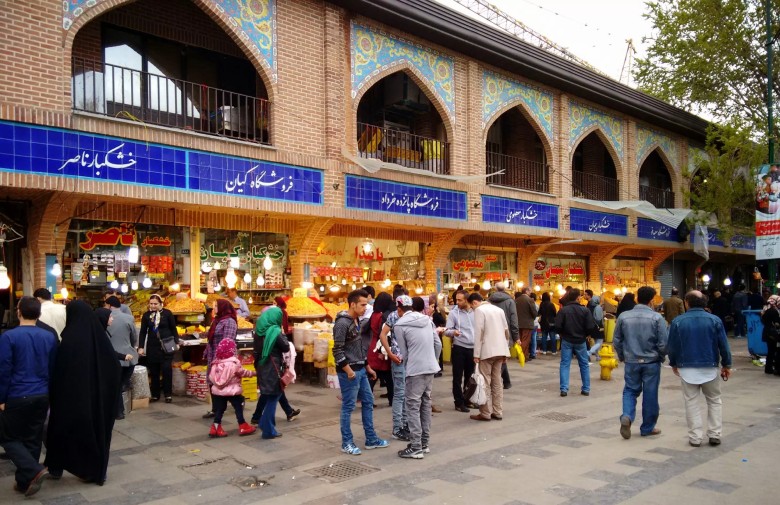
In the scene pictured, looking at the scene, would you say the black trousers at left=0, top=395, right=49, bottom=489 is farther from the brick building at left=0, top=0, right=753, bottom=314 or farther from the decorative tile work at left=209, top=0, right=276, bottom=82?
the decorative tile work at left=209, top=0, right=276, bottom=82

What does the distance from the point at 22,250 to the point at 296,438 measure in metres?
6.25

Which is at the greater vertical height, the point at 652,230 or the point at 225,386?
the point at 652,230

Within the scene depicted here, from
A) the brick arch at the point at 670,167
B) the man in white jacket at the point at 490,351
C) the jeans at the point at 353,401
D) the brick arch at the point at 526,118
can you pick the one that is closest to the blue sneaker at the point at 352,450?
the jeans at the point at 353,401

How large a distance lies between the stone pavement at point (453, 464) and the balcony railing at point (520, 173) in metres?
10.5

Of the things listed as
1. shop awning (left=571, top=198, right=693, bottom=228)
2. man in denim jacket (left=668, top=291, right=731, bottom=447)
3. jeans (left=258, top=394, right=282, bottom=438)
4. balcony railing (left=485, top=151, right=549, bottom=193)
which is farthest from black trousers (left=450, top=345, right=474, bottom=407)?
shop awning (left=571, top=198, right=693, bottom=228)

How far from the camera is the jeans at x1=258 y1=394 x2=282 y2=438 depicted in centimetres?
730

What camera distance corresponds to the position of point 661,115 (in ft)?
71.9

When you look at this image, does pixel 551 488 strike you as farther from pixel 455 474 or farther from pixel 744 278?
pixel 744 278

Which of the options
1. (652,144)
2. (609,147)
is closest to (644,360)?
(609,147)

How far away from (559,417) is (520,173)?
456 inches

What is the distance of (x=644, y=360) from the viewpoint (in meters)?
7.21

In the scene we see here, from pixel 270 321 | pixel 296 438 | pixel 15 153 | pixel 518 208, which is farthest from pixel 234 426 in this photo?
pixel 518 208

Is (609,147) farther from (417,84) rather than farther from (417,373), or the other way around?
(417,373)

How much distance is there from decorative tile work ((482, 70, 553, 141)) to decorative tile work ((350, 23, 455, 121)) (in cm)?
134
